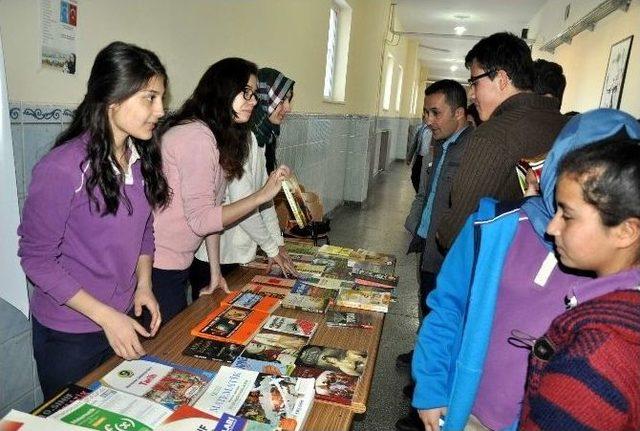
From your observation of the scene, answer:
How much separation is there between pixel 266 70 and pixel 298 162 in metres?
2.38

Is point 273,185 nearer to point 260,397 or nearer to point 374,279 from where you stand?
point 374,279

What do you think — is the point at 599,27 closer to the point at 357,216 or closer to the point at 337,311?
the point at 357,216

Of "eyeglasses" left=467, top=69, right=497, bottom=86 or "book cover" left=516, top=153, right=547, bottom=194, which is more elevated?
"eyeglasses" left=467, top=69, right=497, bottom=86

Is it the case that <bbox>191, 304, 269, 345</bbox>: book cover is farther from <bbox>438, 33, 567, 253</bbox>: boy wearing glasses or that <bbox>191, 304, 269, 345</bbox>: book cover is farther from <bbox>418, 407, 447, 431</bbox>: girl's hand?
<bbox>438, 33, 567, 253</bbox>: boy wearing glasses

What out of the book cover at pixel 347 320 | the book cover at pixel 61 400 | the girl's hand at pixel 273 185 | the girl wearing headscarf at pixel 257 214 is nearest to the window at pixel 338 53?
the girl wearing headscarf at pixel 257 214

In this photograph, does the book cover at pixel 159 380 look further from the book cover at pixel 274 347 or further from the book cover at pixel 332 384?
the book cover at pixel 332 384

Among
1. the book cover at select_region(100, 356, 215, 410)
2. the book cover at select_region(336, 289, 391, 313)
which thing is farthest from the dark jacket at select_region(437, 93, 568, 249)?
the book cover at select_region(100, 356, 215, 410)

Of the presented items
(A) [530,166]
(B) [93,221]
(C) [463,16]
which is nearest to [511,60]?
(A) [530,166]

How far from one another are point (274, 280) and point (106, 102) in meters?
1.03

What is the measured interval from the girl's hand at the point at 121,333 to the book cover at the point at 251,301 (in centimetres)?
49

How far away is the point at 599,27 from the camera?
481cm

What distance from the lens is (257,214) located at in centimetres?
200

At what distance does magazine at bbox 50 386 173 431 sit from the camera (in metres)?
0.98

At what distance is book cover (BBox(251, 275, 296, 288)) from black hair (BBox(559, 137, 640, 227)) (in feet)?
4.27
